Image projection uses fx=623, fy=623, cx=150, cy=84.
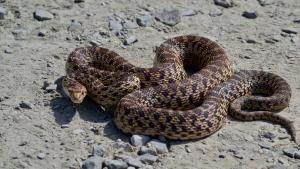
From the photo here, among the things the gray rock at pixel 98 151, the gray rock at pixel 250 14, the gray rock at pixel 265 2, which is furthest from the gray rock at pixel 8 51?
the gray rock at pixel 265 2

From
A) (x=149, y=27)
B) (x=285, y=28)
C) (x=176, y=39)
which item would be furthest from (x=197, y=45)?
(x=285, y=28)

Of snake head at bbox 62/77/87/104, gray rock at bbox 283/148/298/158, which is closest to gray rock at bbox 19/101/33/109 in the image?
snake head at bbox 62/77/87/104

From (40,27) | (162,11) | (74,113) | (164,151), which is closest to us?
(164,151)

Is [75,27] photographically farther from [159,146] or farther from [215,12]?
[159,146]

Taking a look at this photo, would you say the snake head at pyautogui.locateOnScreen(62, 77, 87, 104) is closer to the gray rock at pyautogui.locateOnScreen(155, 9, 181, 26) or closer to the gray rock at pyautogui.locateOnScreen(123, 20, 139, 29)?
the gray rock at pyautogui.locateOnScreen(123, 20, 139, 29)

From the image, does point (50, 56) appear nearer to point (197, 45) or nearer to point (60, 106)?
point (60, 106)

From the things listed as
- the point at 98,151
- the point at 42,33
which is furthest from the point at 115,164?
the point at 42,33

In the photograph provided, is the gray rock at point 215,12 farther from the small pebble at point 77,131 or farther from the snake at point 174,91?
the small pebble at point 77,131
